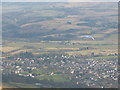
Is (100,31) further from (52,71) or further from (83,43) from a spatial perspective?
(52,71)

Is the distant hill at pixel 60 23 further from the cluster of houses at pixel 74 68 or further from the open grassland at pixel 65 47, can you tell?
the cluster of houses at pixel 74 68

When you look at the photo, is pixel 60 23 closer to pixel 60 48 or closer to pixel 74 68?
pixel 60 48

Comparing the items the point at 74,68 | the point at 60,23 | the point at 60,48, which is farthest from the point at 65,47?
the point at 60,23

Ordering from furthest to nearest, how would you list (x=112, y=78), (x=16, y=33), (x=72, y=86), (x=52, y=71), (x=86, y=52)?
(x=16, y=33) → (x=86, y=52) → (x=52, y=71) → (x=112, y=78) → (x=72, y=86)

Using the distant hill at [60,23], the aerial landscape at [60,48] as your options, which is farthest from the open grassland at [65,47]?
the distant hill at [60,23]

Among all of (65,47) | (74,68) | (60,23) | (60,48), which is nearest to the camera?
(74,68)

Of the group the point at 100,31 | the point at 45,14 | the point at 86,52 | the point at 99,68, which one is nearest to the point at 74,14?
the point at 45,14

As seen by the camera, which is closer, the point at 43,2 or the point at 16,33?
the point at 16,33

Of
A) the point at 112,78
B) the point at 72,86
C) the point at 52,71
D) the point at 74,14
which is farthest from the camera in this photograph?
the point at 74,14

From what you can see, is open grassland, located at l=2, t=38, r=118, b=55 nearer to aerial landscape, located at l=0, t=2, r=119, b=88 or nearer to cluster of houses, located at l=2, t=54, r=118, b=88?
aerial landscape, located at l=0, t=2, r=119, b=88
